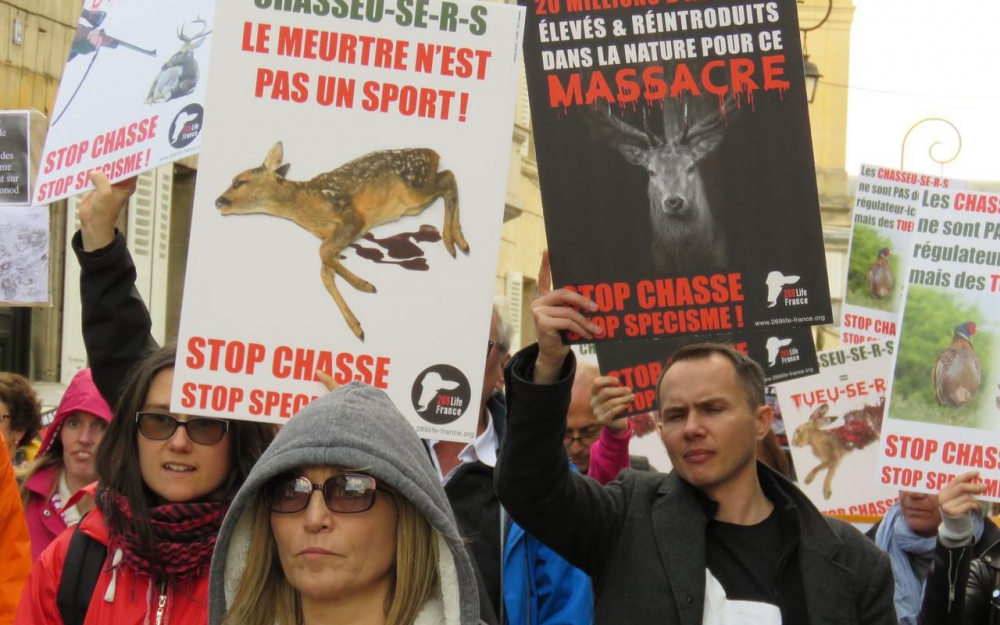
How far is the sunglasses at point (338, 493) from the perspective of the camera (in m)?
2.97

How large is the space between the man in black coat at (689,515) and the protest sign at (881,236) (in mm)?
5465

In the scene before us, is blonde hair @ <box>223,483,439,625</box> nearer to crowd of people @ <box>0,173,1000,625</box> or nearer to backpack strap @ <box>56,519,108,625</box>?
crowd of people @ <box>0,173,1000,625</box>

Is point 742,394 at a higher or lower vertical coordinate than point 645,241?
lower

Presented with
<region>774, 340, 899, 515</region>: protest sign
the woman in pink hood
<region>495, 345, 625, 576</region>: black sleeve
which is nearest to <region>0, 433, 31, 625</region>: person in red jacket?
the woman in pink hood

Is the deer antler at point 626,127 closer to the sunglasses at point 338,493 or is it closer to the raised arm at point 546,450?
the raised arm at point 546,450

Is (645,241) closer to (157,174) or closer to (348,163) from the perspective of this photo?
(348,163)

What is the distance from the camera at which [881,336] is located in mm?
9180

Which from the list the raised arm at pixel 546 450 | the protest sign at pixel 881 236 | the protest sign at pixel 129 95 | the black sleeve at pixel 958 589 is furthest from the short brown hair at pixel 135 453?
the protest sign at pixel 881 236

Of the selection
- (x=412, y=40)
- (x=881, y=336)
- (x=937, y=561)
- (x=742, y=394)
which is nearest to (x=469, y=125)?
(x=412, y=40)

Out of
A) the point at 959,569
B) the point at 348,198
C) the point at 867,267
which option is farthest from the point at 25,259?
the point at 867,267

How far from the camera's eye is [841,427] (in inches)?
319

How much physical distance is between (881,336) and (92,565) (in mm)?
6438

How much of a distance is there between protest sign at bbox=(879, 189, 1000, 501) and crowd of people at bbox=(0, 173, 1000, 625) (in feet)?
6.11

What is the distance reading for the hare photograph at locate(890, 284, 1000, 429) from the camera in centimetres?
607
